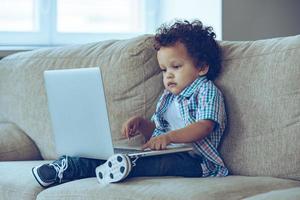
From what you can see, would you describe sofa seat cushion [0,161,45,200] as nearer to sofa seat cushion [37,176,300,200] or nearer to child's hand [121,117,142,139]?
sofa seat cushion [37,176,300,200]

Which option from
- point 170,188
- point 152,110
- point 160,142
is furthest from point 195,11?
point 170,188

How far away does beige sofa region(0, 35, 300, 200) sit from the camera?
1.93 metres

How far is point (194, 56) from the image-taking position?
2275 mm

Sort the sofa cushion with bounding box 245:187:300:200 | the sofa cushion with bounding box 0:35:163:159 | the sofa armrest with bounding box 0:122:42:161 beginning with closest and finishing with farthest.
Answer: 1. the sofa cushion with bounding box 245:187:300:200
2. the sofa cushion with bounding box 0:35:163:159
3. the sofa armrest with bounding box 0:122:42:161

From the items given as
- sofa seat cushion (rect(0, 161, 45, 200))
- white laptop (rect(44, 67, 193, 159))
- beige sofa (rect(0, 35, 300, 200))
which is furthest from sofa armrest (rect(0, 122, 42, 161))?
white laptop (rect(44, 67, 193, 159))

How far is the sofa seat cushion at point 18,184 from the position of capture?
215 cm

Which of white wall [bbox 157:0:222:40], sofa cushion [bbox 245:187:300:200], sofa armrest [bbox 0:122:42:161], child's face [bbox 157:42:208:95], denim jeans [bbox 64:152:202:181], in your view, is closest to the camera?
sofa cushion [bbox 245:187:300:200]

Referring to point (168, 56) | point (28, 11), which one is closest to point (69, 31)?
point (28, 11)

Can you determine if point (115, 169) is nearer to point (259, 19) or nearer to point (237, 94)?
point (237, 94)

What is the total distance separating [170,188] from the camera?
6.05ft

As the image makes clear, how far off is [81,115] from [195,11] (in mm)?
1607

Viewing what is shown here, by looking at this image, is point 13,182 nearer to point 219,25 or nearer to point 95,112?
point 95,112

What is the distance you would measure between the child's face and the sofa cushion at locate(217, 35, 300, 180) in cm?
10

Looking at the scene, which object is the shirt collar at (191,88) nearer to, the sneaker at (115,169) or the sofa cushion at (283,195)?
the sneaker at (115,169)
